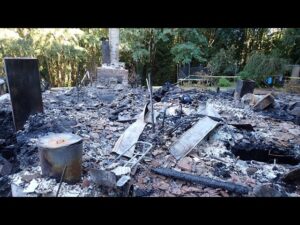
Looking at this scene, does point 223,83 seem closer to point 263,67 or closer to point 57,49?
point 263,67

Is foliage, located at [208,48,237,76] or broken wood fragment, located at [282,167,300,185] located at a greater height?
foliage, located at [208,48,237,76]

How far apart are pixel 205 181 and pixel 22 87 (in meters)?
5.10

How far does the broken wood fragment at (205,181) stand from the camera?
149 inches

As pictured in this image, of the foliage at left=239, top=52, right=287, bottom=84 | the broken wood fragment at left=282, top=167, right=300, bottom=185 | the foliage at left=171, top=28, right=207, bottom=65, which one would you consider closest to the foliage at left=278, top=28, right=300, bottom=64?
the foliage at left=239, top=52, right=287, bottom=84

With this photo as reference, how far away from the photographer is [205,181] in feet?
13.0

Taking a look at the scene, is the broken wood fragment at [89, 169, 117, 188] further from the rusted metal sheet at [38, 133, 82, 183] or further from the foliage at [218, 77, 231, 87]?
the foliage at [218, 77, 231, 87]

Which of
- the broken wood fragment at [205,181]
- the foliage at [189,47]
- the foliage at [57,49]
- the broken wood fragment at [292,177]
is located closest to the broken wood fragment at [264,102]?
the broken wood fragment at [292,177]

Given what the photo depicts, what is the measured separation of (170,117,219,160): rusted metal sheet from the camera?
4871 mm

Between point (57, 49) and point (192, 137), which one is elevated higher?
point (57, 49)

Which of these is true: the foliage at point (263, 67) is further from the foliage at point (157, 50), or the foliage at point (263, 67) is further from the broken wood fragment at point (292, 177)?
the broken wood fragment at point (292, 177)

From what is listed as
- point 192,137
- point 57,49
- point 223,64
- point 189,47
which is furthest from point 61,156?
point 223,64

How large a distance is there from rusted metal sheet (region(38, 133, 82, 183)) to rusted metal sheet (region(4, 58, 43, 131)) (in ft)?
9.56
